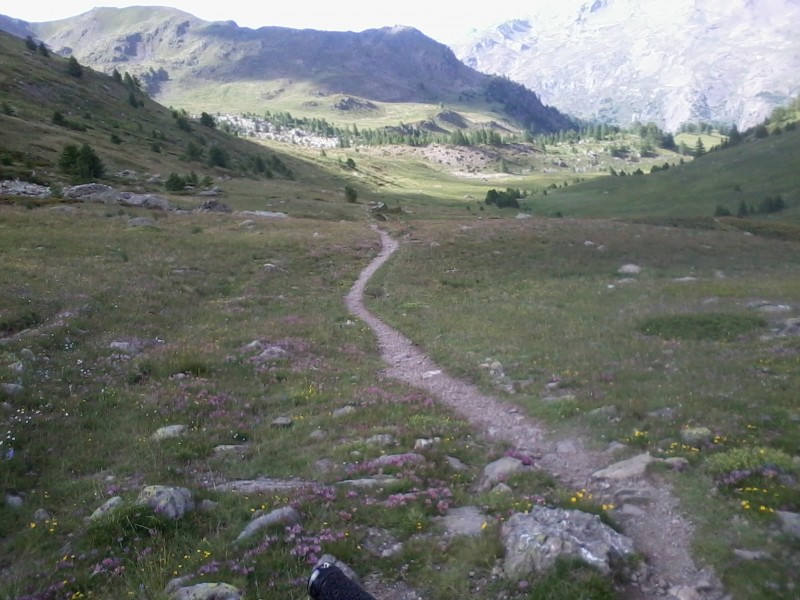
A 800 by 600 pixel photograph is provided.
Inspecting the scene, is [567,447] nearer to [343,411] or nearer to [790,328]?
[343,411]

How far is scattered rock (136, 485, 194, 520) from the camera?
918 cm

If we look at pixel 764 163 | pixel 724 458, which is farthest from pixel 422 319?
pixel 764 163

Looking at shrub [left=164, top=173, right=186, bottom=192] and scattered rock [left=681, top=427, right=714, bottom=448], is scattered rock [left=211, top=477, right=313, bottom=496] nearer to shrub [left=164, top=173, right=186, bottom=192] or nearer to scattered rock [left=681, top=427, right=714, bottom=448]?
scattered rock [left=681, top=427, right=714, bottom=448]

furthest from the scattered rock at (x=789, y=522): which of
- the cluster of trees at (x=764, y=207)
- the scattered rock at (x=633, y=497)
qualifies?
the cluster of trees at (x=764, y=207)

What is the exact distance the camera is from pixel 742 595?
722 centimetres

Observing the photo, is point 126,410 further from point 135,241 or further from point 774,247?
point 774,247

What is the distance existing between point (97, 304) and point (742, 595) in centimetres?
2378

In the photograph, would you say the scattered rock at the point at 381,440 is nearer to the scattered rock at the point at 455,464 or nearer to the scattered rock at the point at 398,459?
the scattered rock at the point at 398,459

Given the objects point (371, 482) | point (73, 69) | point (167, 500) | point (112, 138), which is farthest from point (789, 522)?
point (73, 69)

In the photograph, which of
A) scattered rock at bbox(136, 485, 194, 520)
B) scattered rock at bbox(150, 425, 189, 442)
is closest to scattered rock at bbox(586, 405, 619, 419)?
scattered rock at bbox(136, 485, 194, 520)

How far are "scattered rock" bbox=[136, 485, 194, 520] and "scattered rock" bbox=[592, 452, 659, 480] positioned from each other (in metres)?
7.76

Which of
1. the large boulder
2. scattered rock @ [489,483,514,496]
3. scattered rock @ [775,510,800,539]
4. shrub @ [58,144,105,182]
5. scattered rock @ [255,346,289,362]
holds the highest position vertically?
shrub @ [58,144,105,182]

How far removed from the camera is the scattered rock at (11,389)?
44.4 feet

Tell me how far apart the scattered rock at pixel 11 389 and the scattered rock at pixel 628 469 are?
536 inches
